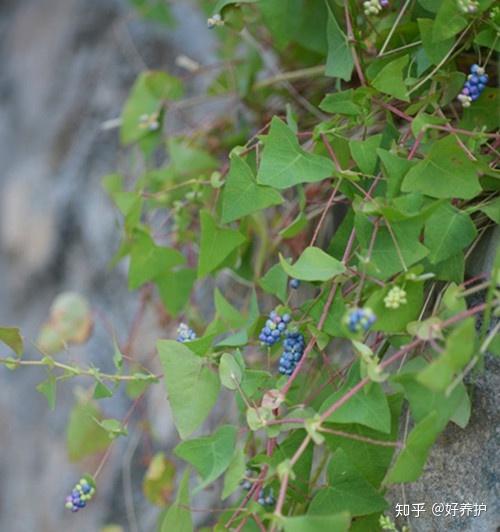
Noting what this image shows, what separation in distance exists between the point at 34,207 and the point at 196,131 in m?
0.57

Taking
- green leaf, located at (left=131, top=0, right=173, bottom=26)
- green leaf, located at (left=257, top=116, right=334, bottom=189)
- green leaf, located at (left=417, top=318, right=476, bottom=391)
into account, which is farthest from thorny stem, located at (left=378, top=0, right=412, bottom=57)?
green leaf, located at (left=131, top=0, right=173, bottom=26)

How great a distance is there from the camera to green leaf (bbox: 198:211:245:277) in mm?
880

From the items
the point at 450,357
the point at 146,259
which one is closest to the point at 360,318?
the point at 450,357

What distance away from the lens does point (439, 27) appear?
2.51ft

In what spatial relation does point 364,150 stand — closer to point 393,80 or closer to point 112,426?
point 393,80

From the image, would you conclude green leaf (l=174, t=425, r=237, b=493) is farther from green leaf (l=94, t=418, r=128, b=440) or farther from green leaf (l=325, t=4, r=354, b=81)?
green leaf (l=325, t=4, r=354, b=81)

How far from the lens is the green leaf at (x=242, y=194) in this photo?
793mm

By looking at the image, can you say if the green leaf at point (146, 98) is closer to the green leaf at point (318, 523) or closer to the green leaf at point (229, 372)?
the green leaf at point (229, 372)

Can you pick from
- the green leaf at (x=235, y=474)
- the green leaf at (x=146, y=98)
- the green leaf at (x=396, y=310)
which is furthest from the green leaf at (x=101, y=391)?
the green leaf at (x=146, y=98)

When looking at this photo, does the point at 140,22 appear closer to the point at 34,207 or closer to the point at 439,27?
the point at 34,207

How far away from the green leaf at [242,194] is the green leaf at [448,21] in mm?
193

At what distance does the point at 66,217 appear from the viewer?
167 centimetres

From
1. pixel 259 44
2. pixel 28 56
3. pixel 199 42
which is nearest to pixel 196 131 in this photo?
pixel 259 44

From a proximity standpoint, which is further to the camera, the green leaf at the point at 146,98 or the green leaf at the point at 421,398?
the green leaf at the point at 146,98
